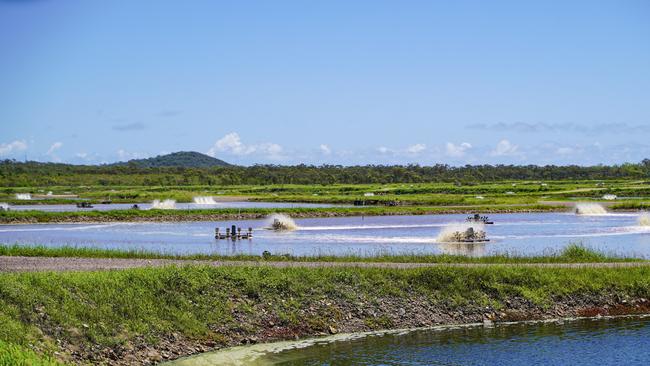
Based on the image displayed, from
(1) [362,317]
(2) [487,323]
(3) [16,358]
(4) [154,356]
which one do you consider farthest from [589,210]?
(3) [16,358]

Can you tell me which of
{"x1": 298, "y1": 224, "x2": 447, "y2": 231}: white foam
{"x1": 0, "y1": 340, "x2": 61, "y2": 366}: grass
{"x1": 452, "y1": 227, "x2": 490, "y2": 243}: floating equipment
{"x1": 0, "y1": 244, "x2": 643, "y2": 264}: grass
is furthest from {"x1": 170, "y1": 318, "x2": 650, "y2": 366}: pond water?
{"x1": 298, "y1": 224, "x2": 447, "y2": 231}: white foam

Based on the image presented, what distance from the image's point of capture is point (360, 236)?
61.4 meters

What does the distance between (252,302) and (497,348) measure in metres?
8.22

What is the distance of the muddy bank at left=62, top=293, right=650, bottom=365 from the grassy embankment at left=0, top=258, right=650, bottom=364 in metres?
0.04

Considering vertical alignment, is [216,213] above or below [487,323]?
above

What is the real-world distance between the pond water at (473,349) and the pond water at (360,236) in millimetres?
14525

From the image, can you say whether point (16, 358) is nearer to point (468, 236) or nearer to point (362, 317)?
point (362, 317)

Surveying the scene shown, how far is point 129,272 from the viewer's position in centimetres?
2662

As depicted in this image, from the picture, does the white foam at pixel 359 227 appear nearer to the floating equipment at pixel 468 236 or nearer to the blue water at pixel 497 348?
the floating equipment at pixel 468 236

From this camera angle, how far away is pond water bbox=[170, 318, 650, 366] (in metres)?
22.8

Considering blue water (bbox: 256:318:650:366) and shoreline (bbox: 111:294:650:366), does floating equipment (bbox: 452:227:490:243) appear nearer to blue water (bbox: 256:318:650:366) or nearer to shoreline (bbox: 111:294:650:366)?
shoreline (bbox: 111:294:650:366)

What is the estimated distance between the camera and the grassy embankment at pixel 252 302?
72.1ft

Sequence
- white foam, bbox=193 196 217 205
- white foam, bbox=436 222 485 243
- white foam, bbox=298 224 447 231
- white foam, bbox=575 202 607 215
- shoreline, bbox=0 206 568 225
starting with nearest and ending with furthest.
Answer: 1. white foam, bbox=436 222 485 243
2. white foam, bbox=298 224 447 231
3. shoreline, bbox=0 206 568 225
4. white foam, bbox=575 202 607 215
5. white foam, bbox=193 196 217 205

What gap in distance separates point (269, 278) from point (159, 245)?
84.2ft
